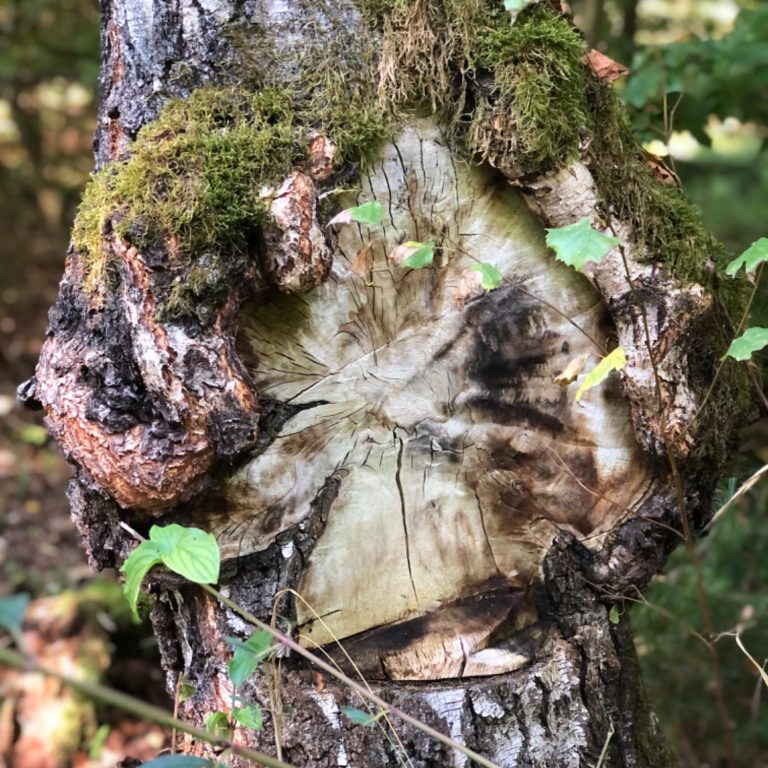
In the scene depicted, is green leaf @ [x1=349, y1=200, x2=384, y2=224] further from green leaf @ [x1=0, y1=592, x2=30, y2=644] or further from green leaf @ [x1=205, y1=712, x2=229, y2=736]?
green leaf @ [x1=205, y1=712, x2=229, y2=736]

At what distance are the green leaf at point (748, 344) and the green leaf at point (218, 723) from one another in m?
1.31

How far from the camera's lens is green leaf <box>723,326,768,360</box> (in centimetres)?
153

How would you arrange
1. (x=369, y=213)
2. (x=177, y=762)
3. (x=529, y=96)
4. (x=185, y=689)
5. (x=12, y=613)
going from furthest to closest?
(x=185, y=689)
(x=529, y=96)
(x=369, y=213)
(x=177, y=762)
(x=12, y=613)

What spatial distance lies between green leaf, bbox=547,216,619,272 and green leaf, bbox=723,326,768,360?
0.37 metres

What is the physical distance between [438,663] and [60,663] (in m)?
2.42

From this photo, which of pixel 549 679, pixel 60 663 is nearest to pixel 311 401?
pixel 549 679

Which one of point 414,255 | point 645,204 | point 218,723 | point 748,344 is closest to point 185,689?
point 218,723

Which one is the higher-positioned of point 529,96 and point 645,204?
point 529,96

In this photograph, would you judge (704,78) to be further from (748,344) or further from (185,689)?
(185,689)

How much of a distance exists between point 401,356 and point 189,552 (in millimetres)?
693

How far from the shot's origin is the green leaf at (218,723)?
5.46ft

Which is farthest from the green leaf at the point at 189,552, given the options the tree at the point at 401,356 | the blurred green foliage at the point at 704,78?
the blurred green foliage at the point at 704,78

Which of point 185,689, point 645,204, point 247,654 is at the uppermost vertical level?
point 645,204

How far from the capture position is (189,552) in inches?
55.5
